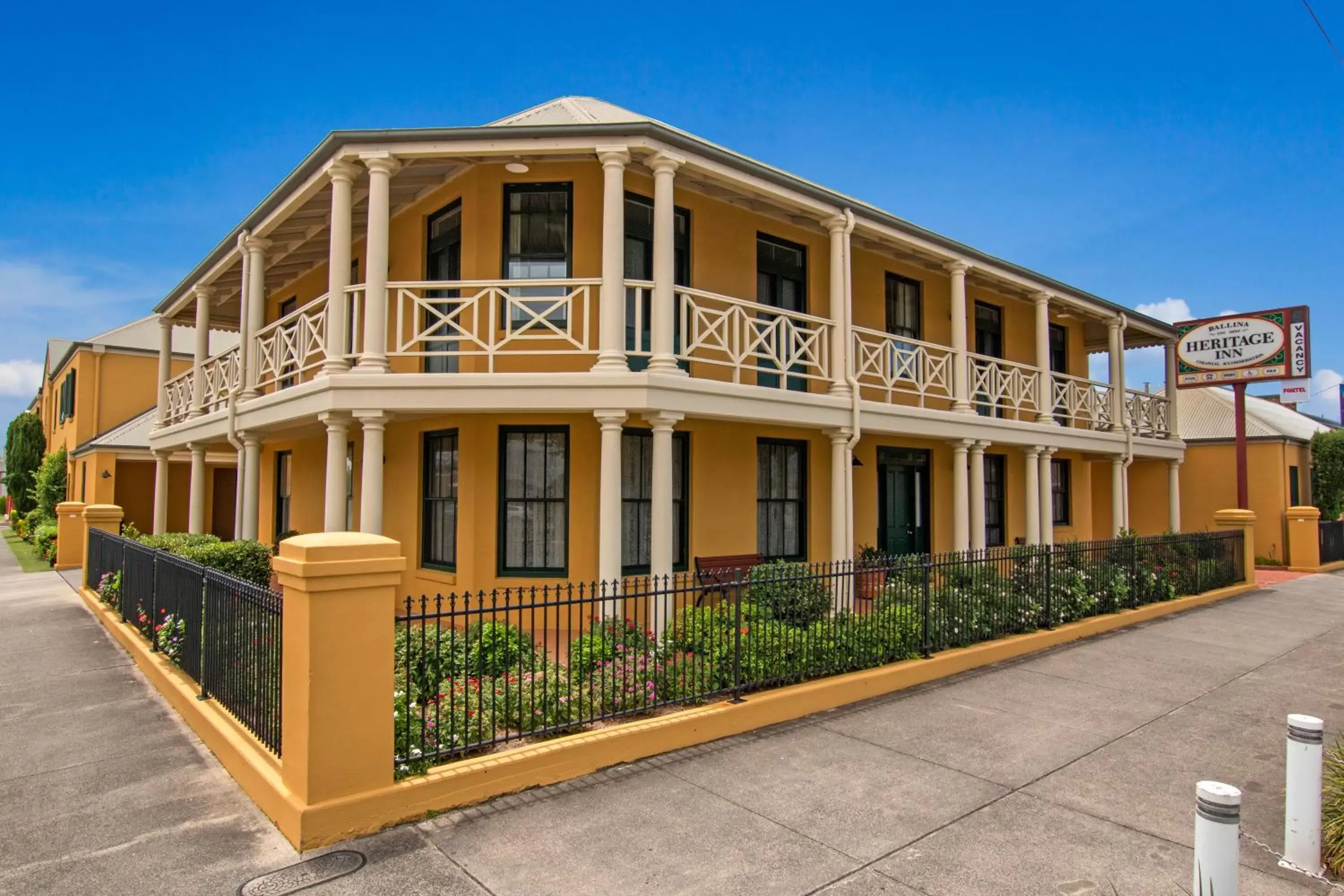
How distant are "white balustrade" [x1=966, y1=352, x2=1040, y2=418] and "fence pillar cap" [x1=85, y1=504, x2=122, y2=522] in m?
14.6

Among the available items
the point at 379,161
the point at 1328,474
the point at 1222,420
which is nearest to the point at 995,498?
the point at 1222,420

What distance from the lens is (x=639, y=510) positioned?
10969mm

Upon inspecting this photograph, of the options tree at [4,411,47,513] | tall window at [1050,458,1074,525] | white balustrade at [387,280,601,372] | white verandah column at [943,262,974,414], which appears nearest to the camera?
white balustrade at [387,280,601,372]

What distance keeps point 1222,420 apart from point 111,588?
26466 mm

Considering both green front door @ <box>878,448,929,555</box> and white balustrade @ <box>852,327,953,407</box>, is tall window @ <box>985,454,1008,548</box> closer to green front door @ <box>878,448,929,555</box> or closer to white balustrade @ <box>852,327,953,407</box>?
green front door @ <box>878,448,929,555</box>

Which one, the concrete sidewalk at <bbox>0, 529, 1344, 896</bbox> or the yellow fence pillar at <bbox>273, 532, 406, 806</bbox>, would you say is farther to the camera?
the yellow fence pillar at <bbox>273, 532, 406, 806</bbox>

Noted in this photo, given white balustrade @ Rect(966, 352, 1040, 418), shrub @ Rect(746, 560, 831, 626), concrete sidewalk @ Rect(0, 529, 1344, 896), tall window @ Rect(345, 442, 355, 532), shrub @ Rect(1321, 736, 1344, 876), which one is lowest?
concrete sidewalk @ Rect(0, 529, 1344, 896)

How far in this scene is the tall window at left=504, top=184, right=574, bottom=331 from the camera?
10625 mm

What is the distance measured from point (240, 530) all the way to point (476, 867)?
1022 centimetres

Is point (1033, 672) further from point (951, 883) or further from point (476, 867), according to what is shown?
point (476, 867)

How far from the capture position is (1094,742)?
6.43m

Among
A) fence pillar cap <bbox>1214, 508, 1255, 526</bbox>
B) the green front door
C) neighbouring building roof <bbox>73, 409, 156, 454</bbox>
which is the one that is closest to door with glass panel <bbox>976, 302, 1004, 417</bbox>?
the green front door

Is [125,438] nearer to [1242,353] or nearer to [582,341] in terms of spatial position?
[582,341]

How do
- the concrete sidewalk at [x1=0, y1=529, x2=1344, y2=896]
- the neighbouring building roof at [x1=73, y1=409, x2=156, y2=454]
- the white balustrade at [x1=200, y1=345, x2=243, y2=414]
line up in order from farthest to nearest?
1. the neighbouring building roof at [x1=73, y1=409, x2=156, y2=454]
2. the white balustrade at [x1=200, y1=345, x2=243, y2=414]
3. the concrete sidewalk at [x1=0, y1=529, x2=1344, y2=896]
